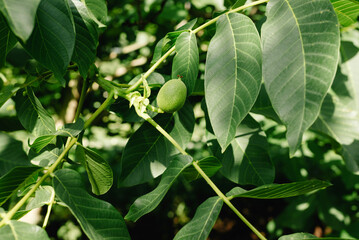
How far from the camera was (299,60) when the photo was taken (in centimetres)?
75

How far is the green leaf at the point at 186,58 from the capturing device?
3.20 feet

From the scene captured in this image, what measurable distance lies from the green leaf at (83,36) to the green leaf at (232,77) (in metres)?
0.35

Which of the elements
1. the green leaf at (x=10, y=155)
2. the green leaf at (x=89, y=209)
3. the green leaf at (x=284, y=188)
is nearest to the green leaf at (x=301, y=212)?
the green leaf at (x=284, y=188)

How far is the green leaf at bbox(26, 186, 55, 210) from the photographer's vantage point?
1001 mm

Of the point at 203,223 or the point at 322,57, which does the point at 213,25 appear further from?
the point at 203,223

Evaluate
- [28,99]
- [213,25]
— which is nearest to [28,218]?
[28,99]

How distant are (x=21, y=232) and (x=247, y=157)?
755 millimetres

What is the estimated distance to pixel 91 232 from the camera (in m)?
0.75

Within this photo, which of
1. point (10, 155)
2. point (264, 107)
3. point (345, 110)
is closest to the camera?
point (10, 155)

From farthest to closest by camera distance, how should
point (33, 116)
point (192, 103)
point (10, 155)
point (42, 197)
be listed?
1. point (192, 103)
2. point (33, 116)
3. point (42, 197)
4. point (10, 155)

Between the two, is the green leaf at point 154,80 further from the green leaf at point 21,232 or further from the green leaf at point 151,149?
the green leaf at point 21,232

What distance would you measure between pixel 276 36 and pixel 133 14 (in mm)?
1753

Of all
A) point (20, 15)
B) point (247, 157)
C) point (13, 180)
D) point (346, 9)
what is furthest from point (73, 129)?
point (346, 9)

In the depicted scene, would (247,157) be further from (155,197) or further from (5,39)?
(5,39)
